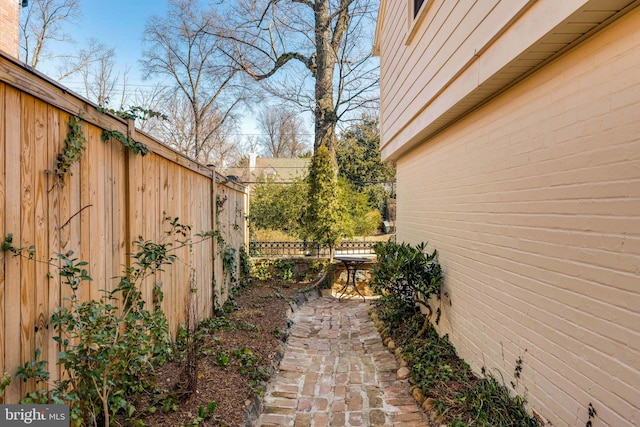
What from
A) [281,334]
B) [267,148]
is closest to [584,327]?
[281,334]

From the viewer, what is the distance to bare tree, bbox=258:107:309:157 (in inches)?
1012

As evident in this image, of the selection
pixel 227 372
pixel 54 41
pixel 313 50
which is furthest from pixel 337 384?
pixel 54 41

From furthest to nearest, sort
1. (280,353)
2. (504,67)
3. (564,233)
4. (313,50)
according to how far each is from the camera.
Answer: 1. (313,50)
2. (280,353)
3. (504,67)
4. (564,233)

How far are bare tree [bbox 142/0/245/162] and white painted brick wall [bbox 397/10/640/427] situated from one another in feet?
49.4

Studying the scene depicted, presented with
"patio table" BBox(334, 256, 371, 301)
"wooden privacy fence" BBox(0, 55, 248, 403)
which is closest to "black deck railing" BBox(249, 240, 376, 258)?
"patio table" BBox(334, 256, 371, 301)

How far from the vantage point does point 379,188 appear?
770 inches

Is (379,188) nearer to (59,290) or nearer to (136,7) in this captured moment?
(136,7)

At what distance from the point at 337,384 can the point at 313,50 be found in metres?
10.0

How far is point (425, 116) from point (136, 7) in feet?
50.7

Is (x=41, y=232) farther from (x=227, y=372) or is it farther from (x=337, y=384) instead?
(x=337, y=384)

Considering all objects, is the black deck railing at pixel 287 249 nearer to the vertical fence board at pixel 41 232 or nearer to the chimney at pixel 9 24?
the chimney at pixel 9 24
